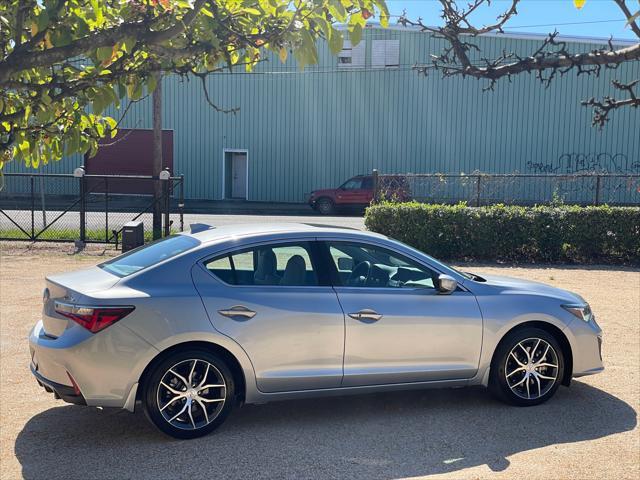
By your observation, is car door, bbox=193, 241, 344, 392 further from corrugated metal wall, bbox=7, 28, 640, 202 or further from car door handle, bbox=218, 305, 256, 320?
corrugated metal wall, bbox=7, 28, 640, 202

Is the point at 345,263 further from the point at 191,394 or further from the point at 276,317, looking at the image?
the point at 191,394

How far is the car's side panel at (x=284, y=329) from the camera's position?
16.3 feet

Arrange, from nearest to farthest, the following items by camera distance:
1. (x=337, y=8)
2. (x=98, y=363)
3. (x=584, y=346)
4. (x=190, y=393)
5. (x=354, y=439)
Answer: (x=337, y=8), (x=98, y=363), (x=190, y=393), (x=354, y=439), (x=584, y=346)

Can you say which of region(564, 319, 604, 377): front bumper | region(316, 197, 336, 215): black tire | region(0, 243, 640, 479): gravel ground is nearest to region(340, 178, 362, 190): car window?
region(316, 197, 336, 215): black tire

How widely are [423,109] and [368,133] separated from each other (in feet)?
9.23

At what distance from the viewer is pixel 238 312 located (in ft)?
16.3

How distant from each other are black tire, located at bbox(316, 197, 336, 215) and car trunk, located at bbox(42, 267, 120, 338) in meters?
24.2

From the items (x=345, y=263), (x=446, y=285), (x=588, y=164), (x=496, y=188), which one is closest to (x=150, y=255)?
(x=345, y=263)

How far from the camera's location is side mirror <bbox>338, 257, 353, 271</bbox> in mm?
5543

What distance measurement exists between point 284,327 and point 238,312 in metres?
0.36

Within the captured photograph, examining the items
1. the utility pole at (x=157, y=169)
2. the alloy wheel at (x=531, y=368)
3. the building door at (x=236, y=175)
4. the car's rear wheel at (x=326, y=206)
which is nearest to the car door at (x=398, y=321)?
the alloy wheel at (x=531, y=368)

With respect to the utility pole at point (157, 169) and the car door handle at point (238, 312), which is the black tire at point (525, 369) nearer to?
the car door handle at point (238, 312)

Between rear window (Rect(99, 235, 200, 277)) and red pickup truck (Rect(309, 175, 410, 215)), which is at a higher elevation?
rear window (Rect(99, 235, 200, 277))

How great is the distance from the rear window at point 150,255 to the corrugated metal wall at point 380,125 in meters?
26.3
